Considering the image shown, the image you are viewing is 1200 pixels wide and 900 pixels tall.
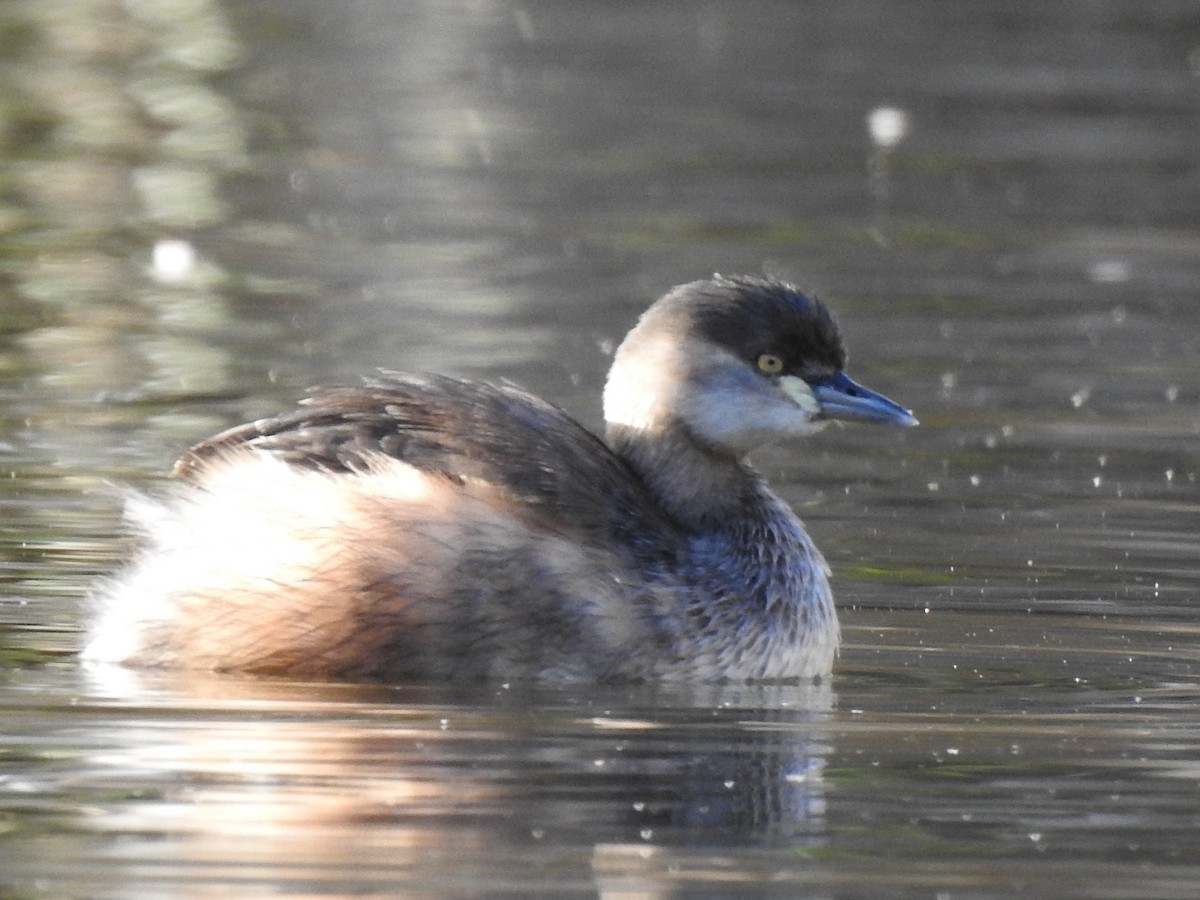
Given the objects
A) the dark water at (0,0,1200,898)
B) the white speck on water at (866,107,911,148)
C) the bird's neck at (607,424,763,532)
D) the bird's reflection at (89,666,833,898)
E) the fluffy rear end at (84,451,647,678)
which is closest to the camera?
the bird's reflection at (89,666,833,898)

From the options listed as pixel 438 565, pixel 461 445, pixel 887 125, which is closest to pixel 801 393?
pixel 461 445

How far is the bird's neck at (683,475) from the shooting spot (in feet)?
24.5

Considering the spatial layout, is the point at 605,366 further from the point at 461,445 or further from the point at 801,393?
the point at 461,445

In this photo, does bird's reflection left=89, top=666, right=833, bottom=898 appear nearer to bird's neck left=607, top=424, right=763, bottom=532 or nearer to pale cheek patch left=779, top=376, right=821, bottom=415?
bird's neck left=607, top=424, right=763, bottom=532

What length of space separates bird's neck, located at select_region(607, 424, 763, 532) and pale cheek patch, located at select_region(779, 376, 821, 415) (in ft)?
0.85

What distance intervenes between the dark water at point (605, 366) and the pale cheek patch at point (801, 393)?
0.61 m

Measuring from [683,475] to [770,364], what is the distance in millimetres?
370

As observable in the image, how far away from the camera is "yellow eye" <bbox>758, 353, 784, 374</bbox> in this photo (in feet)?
24.6

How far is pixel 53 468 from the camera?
364 inches

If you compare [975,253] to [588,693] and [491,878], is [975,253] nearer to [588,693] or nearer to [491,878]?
[588,693]

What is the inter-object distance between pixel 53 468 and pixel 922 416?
340cm

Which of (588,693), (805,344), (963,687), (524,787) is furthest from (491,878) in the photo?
(805,344)

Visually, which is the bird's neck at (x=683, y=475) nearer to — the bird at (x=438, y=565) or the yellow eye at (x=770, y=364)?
the bird at (x=438, y=565)

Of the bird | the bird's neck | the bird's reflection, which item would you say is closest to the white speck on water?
the bird's neck
